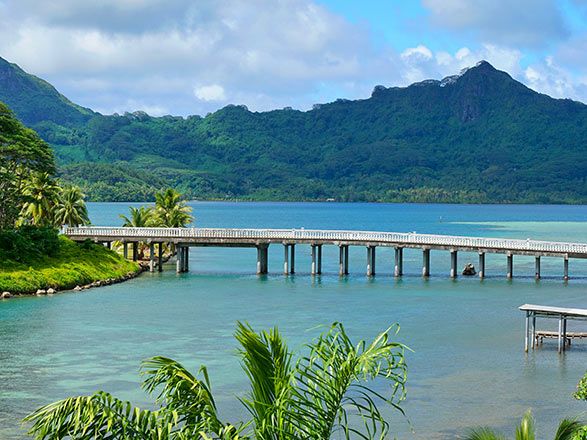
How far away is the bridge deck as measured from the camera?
64.1m

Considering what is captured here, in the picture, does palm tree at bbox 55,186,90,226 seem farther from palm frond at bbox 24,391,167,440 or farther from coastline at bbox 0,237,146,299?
palm frond at bbox 24,391,167,440

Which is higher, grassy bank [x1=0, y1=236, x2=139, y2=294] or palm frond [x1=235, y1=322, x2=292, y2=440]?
palm frond [x1=235, y1=322, x2=292, y2=440]

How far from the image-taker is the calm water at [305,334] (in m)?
27.3

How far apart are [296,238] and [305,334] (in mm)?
27549

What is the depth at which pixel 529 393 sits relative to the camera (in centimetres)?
2861

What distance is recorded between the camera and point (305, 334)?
132 ft

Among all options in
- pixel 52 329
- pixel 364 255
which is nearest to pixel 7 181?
pixel 52 329

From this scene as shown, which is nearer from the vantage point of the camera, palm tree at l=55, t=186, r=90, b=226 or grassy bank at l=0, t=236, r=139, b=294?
grassy bank at l=0, t=236, r=139, b=294

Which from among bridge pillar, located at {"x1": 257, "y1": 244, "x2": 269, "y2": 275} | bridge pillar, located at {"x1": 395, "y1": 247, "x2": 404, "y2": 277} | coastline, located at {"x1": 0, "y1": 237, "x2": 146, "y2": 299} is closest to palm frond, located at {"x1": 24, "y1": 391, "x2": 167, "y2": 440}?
coastline, located at {"x1": 0, "y1": 237, "x2": 146, "y2": 299}

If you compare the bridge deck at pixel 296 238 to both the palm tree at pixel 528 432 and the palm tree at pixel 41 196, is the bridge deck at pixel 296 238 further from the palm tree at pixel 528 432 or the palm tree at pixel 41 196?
the palm tree at pixel 528 432

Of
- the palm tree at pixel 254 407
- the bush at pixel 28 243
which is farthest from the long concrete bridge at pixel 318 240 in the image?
the palm tree at pixel 254 407

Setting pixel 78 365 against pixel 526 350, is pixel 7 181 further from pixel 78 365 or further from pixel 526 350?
pixel 526 350

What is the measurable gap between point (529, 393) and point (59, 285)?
3768 centimetres

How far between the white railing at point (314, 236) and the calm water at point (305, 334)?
10.9 feet
